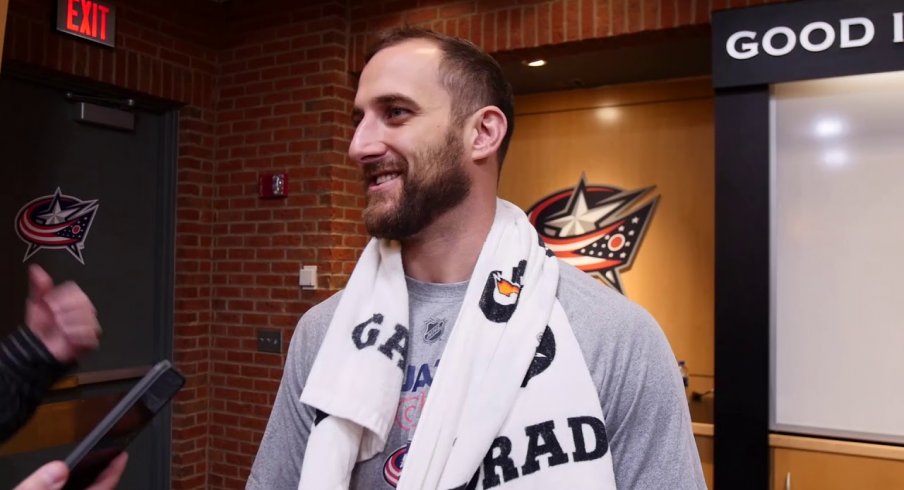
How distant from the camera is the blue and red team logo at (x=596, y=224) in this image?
4.18 metres

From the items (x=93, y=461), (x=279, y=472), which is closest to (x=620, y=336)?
(x=279, y=472)

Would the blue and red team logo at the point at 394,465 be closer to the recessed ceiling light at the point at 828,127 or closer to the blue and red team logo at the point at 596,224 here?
the recessed ceiling light at the point at 828,127

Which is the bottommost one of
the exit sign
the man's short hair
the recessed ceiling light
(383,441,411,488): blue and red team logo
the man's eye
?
(383,441,411,488): blue and red team logo

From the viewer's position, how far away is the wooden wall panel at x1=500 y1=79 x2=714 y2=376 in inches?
156

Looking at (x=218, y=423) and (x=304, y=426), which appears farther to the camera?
(x=218, y=423)

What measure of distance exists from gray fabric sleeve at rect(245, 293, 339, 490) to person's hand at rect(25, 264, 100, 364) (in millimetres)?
388

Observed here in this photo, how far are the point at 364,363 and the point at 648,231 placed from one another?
3223mm

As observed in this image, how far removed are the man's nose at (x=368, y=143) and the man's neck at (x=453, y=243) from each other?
0.57ft

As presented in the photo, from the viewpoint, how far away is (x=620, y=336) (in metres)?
1.21

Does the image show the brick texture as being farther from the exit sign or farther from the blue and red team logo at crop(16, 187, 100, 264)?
the blue and red team logo at crop(16, 187, 100, 264)

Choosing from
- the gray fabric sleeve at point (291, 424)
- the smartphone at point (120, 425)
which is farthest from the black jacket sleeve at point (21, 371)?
the gray fabric sleeve at point (291, 424)

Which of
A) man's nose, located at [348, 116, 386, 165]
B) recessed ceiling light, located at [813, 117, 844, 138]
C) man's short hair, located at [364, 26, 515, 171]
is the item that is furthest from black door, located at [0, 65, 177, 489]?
recessed ceiling light, located at [813, 117, 844, 138]

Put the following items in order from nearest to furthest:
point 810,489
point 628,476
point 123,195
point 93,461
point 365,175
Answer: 1. point 93,461
2. point 628,476
3. point 365,175
4. point 810,489
5. point 123,195

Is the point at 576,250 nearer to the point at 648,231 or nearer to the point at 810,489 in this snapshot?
the point at 648,231
